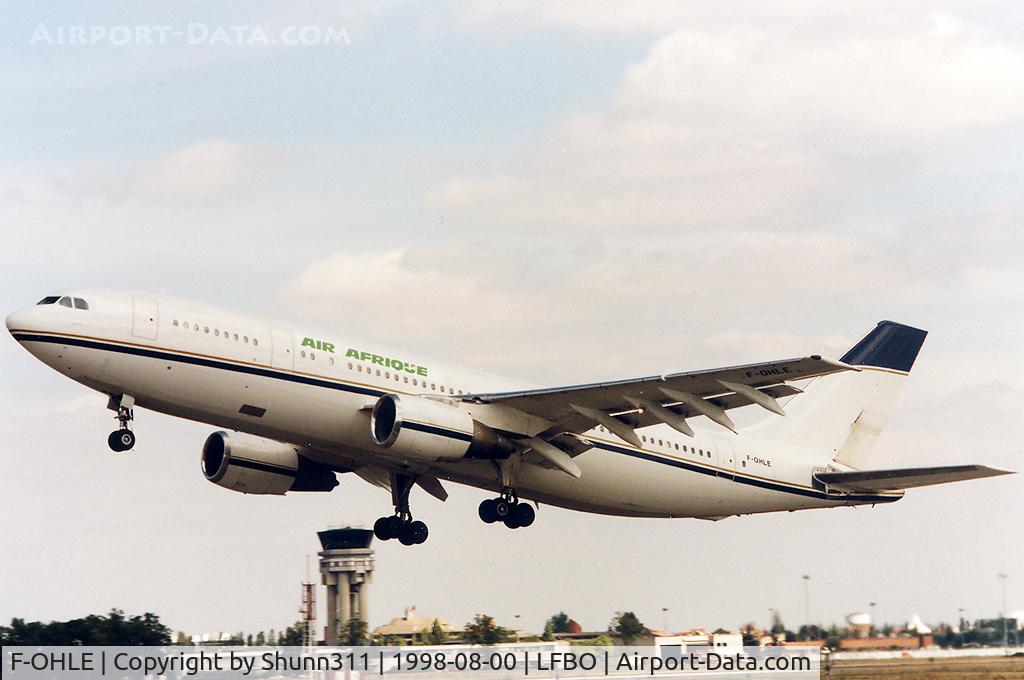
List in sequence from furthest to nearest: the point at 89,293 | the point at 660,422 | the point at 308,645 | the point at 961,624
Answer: the point at 308,645 < the point at 961,624 < the point at 660,422 < the point at 89,293

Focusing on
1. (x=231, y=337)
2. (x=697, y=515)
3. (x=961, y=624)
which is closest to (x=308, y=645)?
(x=697, y=515)

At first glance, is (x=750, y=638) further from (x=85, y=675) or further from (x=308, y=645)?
(x=85, y=675)

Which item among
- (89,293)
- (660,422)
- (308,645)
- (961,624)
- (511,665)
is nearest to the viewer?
(89,293)

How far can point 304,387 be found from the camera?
106 feet

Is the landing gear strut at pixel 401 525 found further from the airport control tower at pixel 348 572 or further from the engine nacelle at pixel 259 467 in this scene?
the airport control tower at pixel 348 572

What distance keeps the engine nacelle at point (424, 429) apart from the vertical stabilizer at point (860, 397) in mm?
12450

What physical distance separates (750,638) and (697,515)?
3.69m

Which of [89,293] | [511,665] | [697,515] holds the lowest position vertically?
[511,665]

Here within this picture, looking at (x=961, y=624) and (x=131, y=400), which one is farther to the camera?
(x=961, y=624)

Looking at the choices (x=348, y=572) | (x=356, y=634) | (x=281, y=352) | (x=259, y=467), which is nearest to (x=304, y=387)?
(x=281, y=352)

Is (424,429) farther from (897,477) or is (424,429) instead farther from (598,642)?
(897,477)

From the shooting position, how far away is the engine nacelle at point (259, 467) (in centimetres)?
3822

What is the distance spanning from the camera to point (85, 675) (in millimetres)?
36188

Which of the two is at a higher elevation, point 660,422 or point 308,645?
point 660,422
